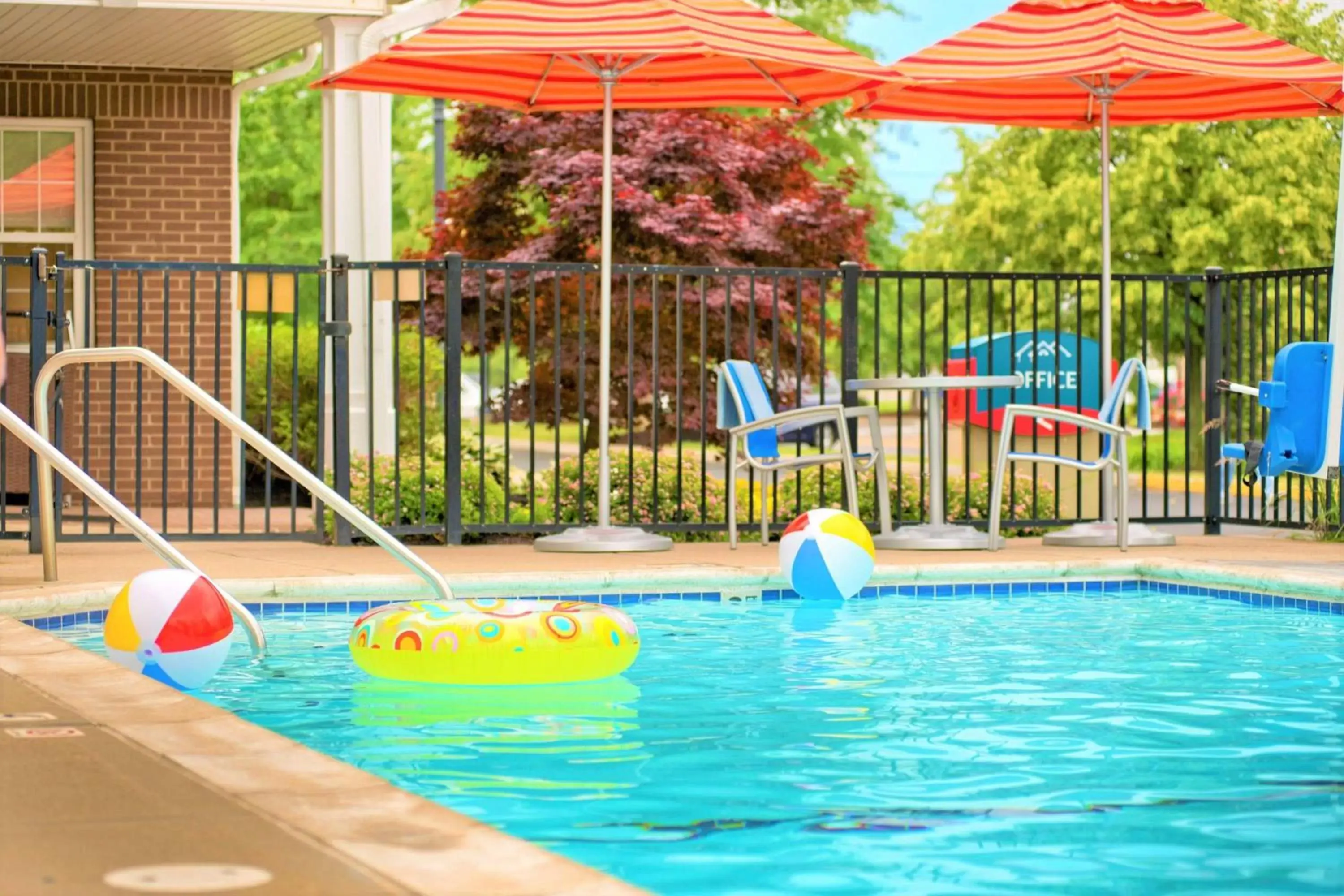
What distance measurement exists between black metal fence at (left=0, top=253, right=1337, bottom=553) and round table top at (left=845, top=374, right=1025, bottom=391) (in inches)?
4.2

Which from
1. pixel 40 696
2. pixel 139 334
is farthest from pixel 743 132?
pixel 40 696

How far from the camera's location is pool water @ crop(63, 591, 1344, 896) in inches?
128

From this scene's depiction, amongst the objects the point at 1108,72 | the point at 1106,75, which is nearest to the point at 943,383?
the point at 1108,72

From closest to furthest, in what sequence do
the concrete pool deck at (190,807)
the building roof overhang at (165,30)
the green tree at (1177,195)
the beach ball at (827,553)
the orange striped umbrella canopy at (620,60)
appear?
the concrete pool deck at (190,807) < the beach ball at (827,553) < the orange striped umbrella canopy at (620,60) < the building roof overhang at (165,30) < the green tree at (1177,195)

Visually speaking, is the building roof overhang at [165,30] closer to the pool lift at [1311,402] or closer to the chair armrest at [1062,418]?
the chair armrest at [1062,418]

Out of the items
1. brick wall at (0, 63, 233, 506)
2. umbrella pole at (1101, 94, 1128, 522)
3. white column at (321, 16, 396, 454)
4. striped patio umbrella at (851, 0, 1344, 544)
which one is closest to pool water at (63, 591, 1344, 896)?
umbrella pole at (1101, 94, 1128, 522)

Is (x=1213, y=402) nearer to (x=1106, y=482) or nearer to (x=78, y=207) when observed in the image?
(x=1106, y=482)

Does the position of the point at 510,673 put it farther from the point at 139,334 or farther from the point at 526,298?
the point at 526,298

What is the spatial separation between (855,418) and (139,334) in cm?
350

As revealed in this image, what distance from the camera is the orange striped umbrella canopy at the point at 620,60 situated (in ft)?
27.4

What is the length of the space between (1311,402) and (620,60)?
363cm

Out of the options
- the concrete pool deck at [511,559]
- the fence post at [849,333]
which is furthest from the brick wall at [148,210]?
the fence post at [849,333]

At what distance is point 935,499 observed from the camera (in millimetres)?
9211

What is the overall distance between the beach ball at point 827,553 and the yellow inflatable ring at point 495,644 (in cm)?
214
